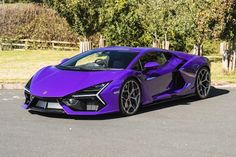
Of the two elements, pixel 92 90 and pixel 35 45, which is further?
pixel 35 45

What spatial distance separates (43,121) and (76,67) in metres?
1.51

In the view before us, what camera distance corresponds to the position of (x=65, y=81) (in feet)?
29.3

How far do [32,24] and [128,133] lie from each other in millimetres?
29833

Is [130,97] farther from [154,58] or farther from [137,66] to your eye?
[154,58]

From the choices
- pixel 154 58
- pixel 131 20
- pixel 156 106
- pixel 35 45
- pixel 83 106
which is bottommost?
pixel 156 106

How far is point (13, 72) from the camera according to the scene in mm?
17422

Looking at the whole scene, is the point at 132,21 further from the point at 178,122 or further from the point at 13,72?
the point at 178,122

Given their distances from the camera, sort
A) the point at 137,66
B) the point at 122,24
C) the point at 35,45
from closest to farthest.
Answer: the point at 137,66 < the point at 122,24 < the point at 35,45

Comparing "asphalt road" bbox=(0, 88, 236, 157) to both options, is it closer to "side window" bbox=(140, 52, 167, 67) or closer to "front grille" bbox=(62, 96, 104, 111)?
"front grille" bbox=(62, 96, 104, 111)

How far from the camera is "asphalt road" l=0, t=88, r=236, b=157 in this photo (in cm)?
669

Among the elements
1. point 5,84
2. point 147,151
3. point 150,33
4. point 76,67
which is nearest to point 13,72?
point 5,84

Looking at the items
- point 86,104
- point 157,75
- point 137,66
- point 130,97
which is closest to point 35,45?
point 157,75

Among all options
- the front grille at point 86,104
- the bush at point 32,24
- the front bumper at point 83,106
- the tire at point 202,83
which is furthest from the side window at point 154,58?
the bush at point 32,24

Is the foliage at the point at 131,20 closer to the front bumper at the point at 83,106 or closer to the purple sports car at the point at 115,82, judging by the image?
the purple sports car at the point at 115,82
